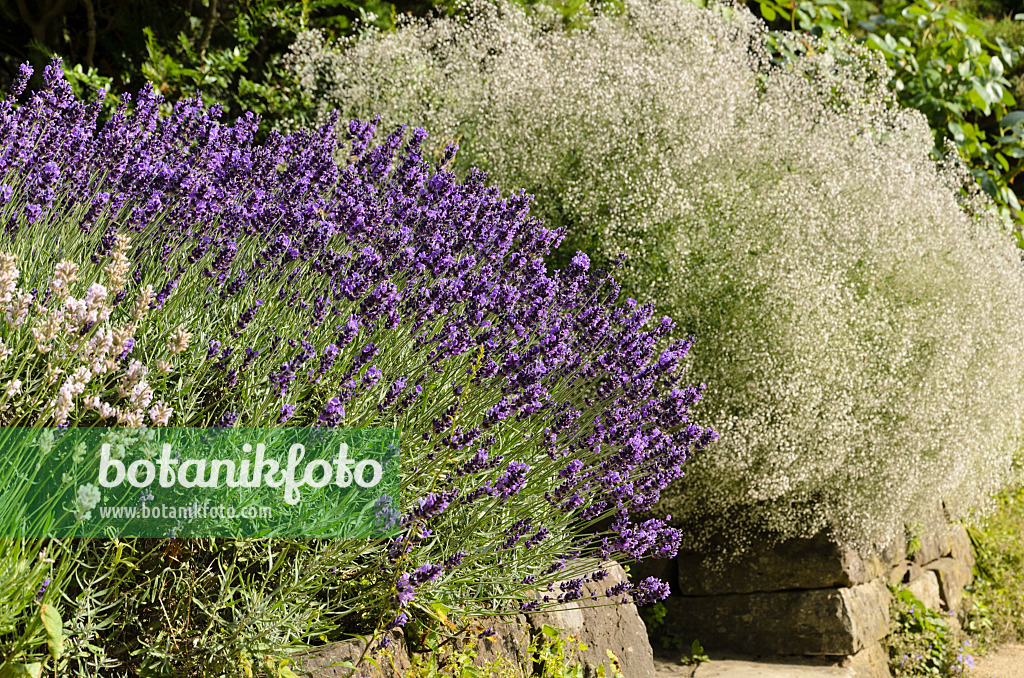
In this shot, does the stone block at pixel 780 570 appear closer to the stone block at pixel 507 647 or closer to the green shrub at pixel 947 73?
the stone block at pixel 507 647

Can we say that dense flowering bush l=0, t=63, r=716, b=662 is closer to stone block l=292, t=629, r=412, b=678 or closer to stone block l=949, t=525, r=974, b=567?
stone block l=292, t=629, r=412, b=678

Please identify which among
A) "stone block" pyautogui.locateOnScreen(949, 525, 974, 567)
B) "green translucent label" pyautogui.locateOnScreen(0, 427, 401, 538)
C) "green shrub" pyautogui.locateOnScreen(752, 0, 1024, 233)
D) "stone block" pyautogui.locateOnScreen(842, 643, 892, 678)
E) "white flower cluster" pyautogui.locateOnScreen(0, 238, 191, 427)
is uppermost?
"green shrub" pyautogui.locateOnScreen(752, 0, 1024, 233)

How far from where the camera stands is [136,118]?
277cm

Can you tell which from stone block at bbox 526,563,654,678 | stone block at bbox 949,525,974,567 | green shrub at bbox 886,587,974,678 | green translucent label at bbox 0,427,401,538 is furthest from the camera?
stone block at bbox 949,525,974,567

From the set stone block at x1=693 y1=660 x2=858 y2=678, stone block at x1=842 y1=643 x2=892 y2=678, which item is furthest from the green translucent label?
stone block at x1=842 y1=643 x2=892 y2=678

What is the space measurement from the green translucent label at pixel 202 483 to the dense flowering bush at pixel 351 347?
61mm

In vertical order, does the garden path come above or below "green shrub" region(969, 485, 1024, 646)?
below

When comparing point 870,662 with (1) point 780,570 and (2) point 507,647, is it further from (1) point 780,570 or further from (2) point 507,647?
(2) point 507,647

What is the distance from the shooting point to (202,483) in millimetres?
1755

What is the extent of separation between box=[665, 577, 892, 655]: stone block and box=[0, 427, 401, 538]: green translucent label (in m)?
2.51

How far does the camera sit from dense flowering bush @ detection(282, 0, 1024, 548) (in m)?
3.54

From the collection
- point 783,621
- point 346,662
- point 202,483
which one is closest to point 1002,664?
point 783,621

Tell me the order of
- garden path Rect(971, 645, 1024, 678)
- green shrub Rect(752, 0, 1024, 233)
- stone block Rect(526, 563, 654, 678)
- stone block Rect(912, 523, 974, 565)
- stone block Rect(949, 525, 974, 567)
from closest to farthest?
stone block Rect(526, 563, 654, 678)
garden path Rect(971, 645, 1024, 678)
stone block Rect(912, 523, 974, 565)
stone block Rect(949, 525, 974, 567)
green shrub Rect(752, 0, 1024, 233)

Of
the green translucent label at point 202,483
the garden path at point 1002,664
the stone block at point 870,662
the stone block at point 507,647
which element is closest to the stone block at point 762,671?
the stone block at point 870,662
